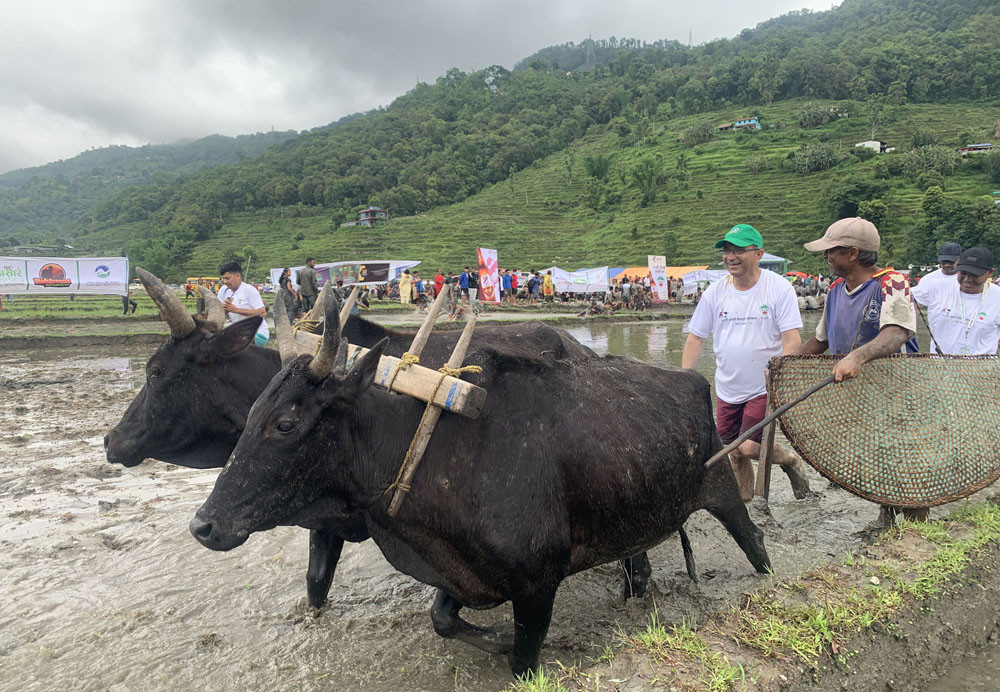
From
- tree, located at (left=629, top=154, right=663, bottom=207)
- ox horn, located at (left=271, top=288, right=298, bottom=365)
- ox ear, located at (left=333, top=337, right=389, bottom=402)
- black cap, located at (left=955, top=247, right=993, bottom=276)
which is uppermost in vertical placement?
tree, located at (left=629, top=154, right=663, bottom=207)

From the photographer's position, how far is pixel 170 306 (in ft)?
12.5

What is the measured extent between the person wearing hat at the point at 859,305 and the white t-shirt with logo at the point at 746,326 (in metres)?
0.25

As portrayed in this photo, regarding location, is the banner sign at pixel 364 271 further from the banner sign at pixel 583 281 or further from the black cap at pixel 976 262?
the black cap at pixel 976 262

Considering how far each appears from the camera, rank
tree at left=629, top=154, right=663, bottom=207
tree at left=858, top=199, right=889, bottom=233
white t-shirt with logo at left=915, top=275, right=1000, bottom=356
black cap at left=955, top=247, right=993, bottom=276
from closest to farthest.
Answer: black cap at left=955, top=247, right=993, bottom=276
white t-shirt with logo at left=915, top=275, right=1000, bottom=356
tree at left=858, top=199, right=889, bottom=233
tree at left=629, top=154, right=663, bottom=207

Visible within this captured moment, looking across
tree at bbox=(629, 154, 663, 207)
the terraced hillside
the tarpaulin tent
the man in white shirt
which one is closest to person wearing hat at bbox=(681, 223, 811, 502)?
the man in white shirt

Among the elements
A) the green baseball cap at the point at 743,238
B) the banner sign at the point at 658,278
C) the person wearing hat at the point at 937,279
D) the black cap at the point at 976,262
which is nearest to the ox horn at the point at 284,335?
the green baseball cap at the point at 743,238

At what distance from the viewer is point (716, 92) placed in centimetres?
11656

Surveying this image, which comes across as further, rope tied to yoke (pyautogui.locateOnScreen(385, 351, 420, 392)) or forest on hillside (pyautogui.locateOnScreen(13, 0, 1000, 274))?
forest on hillside (pyautogui.locateOnScreen(13, 0, 1000, 274))

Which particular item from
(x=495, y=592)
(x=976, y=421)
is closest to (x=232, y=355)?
(x=495, y=592)

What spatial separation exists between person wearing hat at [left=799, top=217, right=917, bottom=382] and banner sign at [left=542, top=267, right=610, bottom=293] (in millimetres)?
25737

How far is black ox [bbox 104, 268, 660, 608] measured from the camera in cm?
378

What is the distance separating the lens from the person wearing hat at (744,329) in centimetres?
435

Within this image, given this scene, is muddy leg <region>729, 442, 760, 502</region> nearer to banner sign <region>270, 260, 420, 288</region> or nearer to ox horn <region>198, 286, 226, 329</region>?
ox horn <region>198, 286, 226, 329</region>

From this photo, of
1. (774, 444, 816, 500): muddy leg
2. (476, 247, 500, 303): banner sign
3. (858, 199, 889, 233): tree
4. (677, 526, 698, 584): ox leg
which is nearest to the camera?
(677, 526, 698, 584): ox leg
